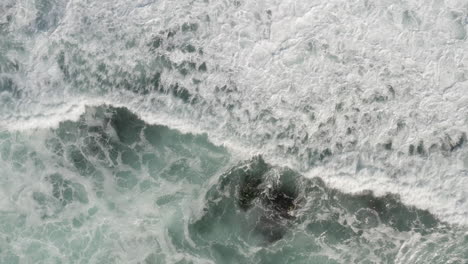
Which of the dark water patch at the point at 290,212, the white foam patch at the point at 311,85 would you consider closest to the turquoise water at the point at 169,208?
the dark water patch at the point at 290,212

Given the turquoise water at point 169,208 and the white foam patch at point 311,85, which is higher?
the white foam patch at point 311,85

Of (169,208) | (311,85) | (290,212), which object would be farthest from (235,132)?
(169,208)

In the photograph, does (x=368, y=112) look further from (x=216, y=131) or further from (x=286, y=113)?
(x=216, y=131)

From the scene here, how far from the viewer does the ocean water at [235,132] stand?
418 inches

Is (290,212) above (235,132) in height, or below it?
below

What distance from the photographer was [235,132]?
10852 mm

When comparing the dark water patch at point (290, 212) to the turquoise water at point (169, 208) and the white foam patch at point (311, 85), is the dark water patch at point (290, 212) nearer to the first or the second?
the turquoise water at point (169, 208)

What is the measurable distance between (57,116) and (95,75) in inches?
48.9

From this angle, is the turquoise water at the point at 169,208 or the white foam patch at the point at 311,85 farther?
the turquoise water at the point at 169,208

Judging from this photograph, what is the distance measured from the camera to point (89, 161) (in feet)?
36.8

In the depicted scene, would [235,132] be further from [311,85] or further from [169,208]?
[169,208]

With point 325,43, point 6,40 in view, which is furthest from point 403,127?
point 6,40

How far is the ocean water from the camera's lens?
1061 cm

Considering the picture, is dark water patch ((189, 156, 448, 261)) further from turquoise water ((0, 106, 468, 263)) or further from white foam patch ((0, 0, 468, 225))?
white foam patch ((0, 0, 468, 225))
